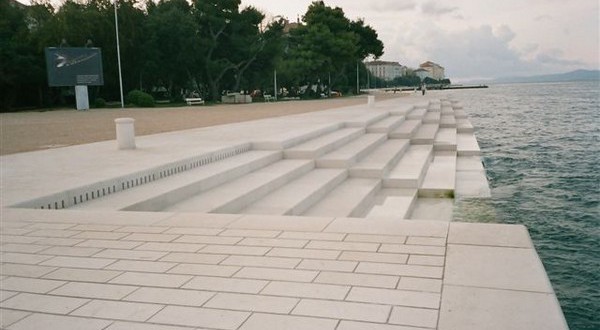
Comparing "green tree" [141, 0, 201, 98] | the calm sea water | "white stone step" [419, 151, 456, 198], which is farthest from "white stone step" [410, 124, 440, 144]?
"green tree" [141, 0, 201, 98]

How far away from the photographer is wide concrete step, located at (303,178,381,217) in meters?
7.54

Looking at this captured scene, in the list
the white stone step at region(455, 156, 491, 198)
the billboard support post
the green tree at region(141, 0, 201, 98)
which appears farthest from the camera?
the green tree at region(141, 0, 201, 98)

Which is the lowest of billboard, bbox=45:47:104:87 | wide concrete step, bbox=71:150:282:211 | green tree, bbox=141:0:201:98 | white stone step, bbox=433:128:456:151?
white stone step, bbox=433:128:456:151

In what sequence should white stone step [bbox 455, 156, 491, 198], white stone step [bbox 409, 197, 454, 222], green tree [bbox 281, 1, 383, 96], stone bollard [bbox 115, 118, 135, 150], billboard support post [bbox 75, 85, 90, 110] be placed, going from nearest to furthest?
white stone step [bbox 409, 197, 454, 222]
white stone step [bbox 455, 156, 491, 198]
stone bollard [bbox 115, 118, 135, 150]
billboard support post [bbox 75, 85, 90, 110]
green tree [bbox 281, 1, 383, 96]

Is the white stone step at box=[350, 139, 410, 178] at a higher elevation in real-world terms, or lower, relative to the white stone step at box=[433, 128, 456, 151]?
higher

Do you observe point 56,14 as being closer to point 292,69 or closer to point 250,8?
point 250,8

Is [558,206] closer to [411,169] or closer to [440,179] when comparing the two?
[440,179]

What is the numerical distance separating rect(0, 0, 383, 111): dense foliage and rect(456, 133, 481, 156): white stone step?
2822cm

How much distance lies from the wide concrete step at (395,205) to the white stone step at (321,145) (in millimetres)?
1643

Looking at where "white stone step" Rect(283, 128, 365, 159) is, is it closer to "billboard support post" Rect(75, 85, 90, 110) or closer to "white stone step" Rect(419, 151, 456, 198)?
"white stone step" Rect(419, 151, 456, 198)

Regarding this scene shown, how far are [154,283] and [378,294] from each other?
57.7 inches

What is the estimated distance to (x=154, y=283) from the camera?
3475 millimetres

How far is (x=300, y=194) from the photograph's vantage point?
7727mm

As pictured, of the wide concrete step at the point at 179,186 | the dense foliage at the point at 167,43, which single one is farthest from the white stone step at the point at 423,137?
the dense foliage at the point at 167,43
